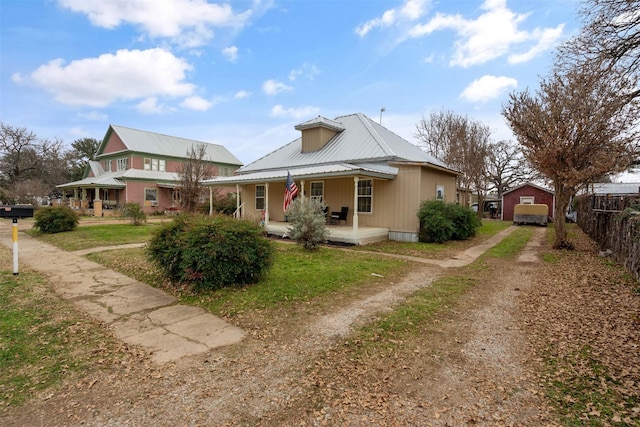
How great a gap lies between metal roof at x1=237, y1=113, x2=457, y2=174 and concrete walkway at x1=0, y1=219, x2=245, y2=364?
10361mm

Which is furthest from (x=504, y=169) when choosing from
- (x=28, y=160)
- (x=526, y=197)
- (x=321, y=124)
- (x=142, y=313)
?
(x=28, y=160)

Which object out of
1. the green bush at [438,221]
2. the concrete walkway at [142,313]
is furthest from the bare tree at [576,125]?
the concrete walkway at [142,313]

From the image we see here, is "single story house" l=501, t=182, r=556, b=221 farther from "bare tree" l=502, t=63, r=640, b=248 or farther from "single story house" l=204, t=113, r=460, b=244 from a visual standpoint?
"bare tree" l=502, t=63, r=640, b=248

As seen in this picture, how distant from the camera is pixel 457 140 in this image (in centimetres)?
2586

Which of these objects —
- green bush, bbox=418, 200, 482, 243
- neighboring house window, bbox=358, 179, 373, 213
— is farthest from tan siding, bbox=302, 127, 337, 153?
green bush, bbox=418, 200, 482, 243

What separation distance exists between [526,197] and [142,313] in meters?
31.8

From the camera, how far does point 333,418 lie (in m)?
2.54

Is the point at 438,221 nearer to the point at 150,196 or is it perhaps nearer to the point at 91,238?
the point at 91,238

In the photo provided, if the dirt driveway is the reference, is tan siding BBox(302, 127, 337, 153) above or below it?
above

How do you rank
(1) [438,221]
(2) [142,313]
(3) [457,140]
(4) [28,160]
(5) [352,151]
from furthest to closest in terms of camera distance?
(4) [28,160] < (3) [457,140] < (5) [352,151] < (1) [438,221] < (2) [142,313]

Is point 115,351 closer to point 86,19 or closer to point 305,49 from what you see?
point 86,19

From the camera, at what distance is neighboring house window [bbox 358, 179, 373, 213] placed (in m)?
14.0

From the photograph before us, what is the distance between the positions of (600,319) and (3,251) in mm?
16013

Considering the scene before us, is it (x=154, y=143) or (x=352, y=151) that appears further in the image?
(x=154, y=143)
